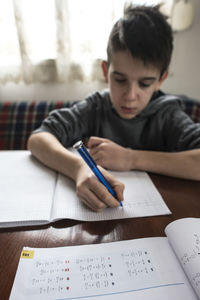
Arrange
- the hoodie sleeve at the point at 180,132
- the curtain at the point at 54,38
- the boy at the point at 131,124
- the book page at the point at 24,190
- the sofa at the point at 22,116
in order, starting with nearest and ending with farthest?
the book page at the point at 24,190, the boy at the point at 131,124, the hoodie sleeve at the point at 180,132, the curtain at the point at 54,38, the sofa at the point at 22,116

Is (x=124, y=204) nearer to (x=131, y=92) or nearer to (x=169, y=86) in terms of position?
(x=131, y=92)

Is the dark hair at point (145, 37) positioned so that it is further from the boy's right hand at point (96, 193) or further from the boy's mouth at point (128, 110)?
the boy's right hand at point (96, 193)

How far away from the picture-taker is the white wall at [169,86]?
46.3 inches

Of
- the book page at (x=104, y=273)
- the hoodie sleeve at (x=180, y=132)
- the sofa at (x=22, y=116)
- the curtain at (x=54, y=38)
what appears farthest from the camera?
the sofa at (x=22, y=116)

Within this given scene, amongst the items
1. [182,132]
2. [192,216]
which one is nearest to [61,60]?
[182,132]

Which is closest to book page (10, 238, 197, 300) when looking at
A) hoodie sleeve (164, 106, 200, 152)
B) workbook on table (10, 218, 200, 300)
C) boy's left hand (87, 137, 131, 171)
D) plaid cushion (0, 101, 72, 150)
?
workbook on table (10, 218, 200, 300)

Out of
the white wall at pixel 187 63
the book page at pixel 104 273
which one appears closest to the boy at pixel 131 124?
the book page at pixel 104 273

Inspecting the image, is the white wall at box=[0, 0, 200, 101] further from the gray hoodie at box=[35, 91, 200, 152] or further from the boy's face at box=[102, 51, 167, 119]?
the boy's face at box=[102, 51, 167, 119]

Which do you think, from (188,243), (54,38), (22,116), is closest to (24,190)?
(188,243)

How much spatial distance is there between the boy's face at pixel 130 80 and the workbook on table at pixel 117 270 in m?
0.43

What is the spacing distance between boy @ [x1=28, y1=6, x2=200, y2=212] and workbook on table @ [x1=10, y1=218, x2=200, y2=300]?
10 cm

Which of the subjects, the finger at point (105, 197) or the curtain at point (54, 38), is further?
the curtain at point (54, 38)

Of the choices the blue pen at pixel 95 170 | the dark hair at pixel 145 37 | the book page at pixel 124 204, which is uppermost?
the dark hair at pixel 145 37

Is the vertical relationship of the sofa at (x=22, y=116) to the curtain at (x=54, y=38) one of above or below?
below
